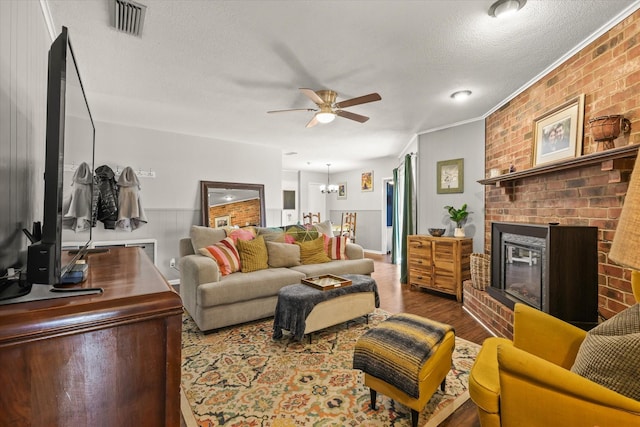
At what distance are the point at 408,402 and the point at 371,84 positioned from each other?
2.65m

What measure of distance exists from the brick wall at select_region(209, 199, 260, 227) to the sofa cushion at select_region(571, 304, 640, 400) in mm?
4683

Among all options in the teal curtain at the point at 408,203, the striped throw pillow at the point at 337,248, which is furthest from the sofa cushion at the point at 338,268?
the teal curtain at the point at 408,203

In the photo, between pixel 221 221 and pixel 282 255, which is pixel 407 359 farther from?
pixel 221 221

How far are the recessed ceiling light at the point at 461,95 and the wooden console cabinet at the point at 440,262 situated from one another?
172cm

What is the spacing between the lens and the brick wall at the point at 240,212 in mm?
4941

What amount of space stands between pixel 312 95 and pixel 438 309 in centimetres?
276

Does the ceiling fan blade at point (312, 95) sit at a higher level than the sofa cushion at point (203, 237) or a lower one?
higher

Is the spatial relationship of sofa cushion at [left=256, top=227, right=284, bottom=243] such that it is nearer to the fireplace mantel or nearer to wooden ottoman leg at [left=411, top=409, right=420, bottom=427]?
wooden ottoman leg at [left=411, top=409, right=420, bottom=427]

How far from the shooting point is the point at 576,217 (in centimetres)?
233

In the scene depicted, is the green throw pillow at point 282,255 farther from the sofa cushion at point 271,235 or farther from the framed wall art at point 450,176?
the framed wall art at point 450,176

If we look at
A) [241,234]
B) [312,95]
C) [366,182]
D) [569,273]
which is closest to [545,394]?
[569,273]

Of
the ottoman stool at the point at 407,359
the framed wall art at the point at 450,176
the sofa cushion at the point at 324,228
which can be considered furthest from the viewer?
the sofa cushion at the point at 324,228

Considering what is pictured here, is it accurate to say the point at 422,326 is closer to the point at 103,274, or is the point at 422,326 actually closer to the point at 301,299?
the point at 301,299

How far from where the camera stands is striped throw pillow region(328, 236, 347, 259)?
160 inches
